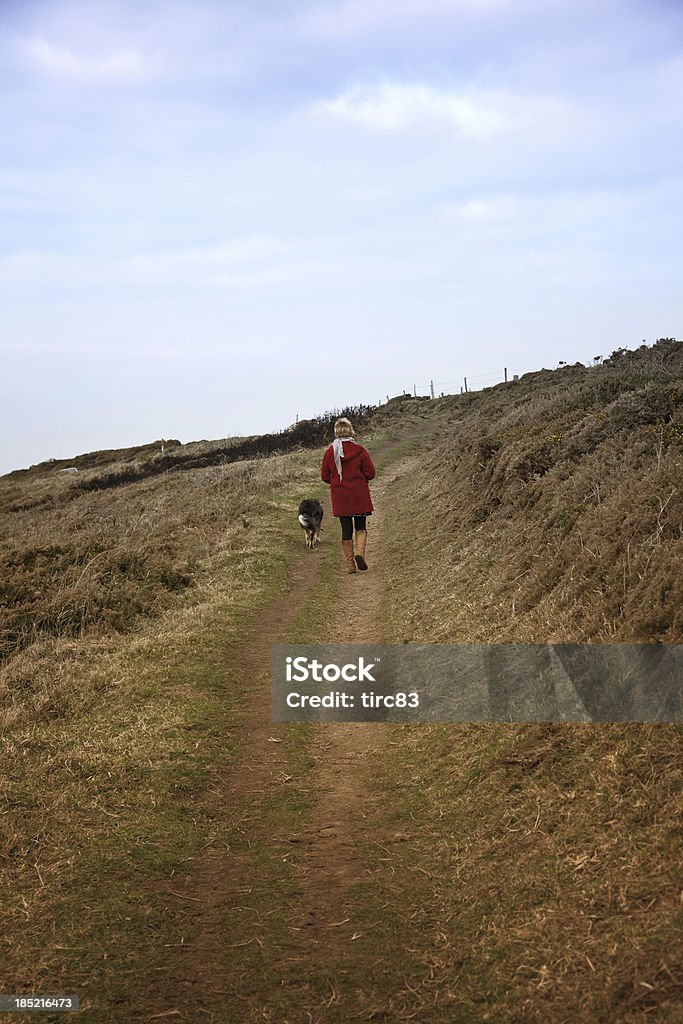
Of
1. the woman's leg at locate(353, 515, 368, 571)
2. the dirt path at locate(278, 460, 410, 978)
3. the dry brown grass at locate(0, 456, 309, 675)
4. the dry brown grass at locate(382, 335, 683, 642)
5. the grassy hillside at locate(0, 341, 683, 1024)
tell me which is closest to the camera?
the grassy hillside at locate(0, 341, 683, 1024)

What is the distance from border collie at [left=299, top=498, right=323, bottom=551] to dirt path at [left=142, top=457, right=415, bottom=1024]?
23.5ft

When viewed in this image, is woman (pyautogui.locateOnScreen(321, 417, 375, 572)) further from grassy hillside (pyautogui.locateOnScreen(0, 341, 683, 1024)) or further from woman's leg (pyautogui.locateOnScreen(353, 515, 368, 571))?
grassy hillside (pyautogui.locateOnScreen(0, 341, 683, 1024))

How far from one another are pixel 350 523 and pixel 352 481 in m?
0.96

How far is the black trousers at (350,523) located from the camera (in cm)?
1237

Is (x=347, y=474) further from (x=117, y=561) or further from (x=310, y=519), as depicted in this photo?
(x=117, y=561)

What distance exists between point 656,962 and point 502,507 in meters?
10.4

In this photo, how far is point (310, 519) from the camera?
55.5 ft

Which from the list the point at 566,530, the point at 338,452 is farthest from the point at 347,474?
the point at 566,530

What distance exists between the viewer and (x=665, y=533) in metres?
7.94

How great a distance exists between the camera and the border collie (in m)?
16.9

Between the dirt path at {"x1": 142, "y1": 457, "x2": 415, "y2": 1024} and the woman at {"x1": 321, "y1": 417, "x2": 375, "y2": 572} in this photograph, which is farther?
the woman at {"x1": 321, "y1": 417, "x2": 375, "y2": 572}

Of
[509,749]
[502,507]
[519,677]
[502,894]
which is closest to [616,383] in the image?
[502,507]

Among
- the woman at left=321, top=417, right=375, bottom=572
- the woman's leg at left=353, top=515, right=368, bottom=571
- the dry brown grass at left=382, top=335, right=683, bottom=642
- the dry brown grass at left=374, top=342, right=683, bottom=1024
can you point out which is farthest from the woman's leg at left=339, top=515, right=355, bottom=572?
the dry brown grass at left=374, top=342, right=683, bottom=1024

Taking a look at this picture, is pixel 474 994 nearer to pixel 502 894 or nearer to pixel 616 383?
pixel 502 894
